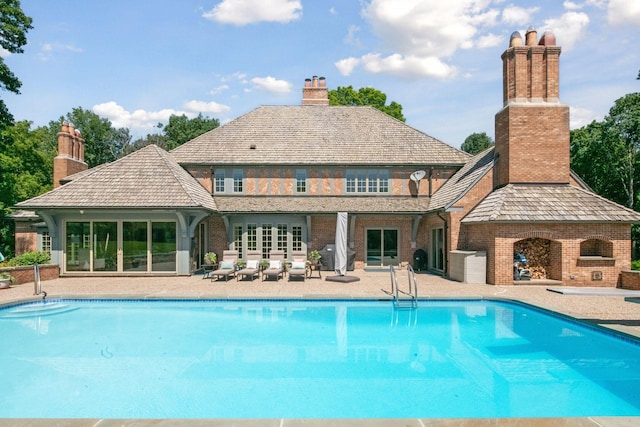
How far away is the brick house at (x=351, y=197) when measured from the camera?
14.3m

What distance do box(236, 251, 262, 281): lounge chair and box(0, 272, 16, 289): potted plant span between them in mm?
8130

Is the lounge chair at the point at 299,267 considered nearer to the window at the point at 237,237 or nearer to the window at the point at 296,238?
the window at the point at 296,238

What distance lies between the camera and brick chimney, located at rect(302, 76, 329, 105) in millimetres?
24844

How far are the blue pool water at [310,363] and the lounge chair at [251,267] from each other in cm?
432

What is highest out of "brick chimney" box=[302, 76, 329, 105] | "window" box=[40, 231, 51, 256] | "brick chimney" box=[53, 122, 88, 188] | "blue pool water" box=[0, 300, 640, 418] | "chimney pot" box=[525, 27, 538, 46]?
"brick chimney" box=[302, 76, 329, 105]

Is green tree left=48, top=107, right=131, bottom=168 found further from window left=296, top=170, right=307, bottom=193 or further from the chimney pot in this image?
the chimney pot

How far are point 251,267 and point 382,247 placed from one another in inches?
280

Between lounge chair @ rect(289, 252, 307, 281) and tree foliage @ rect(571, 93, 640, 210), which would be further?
tree foliage @ rect(571, 93, 640, 210)

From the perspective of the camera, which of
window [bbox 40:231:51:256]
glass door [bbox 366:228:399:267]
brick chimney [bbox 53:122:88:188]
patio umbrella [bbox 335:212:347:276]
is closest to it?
patio umbrella [bbox 335:212:347:276]

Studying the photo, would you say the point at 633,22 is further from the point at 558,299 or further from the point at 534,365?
the point at 534,365

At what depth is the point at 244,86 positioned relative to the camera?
910 inches

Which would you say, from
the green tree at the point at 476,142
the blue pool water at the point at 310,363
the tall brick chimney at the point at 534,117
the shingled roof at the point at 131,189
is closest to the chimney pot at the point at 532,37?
the tall brick chimney at the point at 534,117

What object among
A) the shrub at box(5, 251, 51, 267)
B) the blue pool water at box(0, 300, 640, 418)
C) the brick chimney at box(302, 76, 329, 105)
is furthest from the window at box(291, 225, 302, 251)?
the shrub at box(5, 251, 51, 267)

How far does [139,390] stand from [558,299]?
1166 cm
